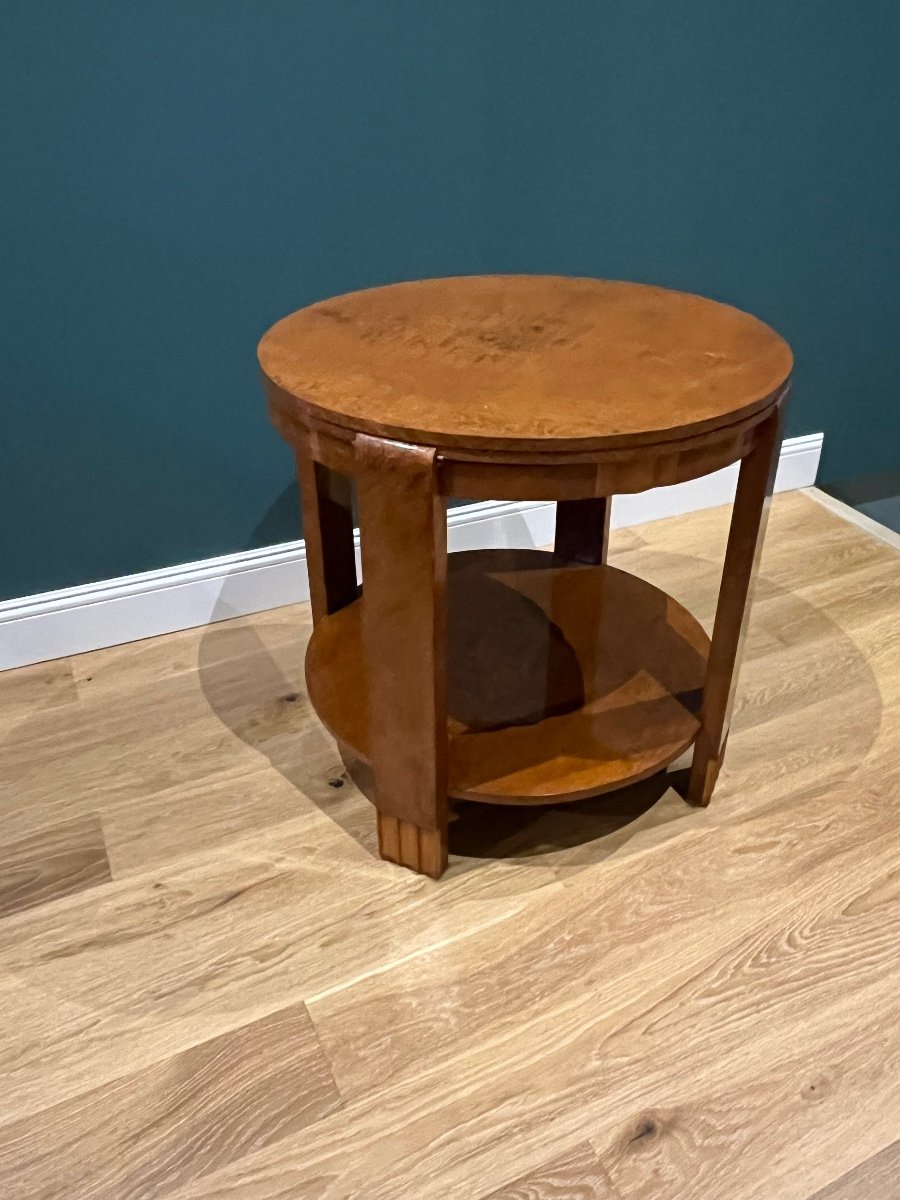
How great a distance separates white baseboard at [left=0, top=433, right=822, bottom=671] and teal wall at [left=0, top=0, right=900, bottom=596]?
33 millimetres

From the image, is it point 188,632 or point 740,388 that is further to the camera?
point 188,632

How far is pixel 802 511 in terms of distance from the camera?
2.05m

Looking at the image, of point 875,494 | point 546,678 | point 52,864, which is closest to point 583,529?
point 546,678

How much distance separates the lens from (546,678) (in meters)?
1.27

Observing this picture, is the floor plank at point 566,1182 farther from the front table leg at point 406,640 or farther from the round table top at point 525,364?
the round table top at point 525,364

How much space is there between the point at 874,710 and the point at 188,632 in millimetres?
1135

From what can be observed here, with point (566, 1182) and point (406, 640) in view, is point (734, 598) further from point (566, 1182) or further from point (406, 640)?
point (566, 1182)

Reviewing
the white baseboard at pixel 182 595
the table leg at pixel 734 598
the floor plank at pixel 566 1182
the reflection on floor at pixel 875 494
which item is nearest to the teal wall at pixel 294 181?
the white baseboard at pixel 182 595

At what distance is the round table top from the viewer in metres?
0.88

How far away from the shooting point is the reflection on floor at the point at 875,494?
2197 millimetres

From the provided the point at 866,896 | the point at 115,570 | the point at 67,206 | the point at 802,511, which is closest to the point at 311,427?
the point at 67,206

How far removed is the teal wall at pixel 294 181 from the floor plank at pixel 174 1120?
0.84 metres

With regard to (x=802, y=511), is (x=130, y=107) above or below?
above

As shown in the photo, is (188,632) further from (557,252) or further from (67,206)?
(557,252)
